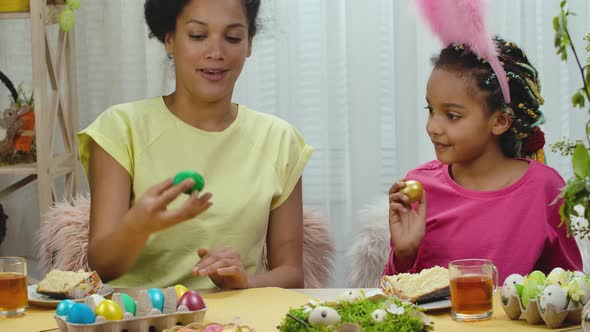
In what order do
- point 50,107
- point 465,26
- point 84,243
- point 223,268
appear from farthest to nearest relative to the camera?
1. point 50,107
2. point 84,243
3. point 465,26
4. point 223,268

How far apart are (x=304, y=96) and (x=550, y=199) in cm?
134

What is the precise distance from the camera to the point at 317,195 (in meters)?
3.16

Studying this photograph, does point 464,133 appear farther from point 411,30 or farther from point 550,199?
point 411,30

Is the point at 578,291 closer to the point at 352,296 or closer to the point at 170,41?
the point at 352,296

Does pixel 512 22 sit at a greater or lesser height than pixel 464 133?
greater

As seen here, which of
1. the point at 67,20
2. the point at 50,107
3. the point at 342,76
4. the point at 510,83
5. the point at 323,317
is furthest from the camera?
the point at 342,76

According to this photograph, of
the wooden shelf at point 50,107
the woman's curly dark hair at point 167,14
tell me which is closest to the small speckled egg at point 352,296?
the woman's curly dark hair at point 167,14

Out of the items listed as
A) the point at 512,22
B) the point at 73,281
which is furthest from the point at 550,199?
the point at 512,22

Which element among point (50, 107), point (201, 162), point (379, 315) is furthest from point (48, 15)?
point (379, 315)

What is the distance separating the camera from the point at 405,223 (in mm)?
1880

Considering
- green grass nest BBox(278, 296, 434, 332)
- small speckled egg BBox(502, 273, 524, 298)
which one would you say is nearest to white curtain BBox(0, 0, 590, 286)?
small speckled egg BBox(502, 273, 524, 298)

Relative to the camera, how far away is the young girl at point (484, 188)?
190 centimetres

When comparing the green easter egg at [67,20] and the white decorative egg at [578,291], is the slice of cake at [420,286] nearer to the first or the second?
the white decorative egg at [578,291]

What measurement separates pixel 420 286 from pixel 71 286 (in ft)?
1.88
